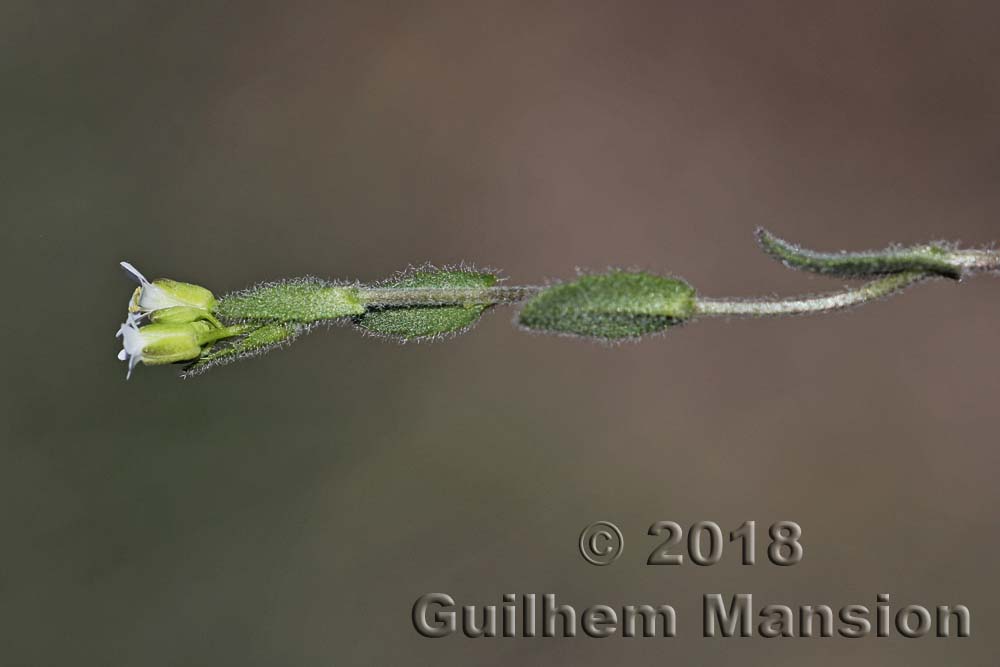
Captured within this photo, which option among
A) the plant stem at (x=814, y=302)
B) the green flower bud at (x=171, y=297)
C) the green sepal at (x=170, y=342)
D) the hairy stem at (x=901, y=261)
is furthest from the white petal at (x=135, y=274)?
the hairy stem at (x=901, y=261)

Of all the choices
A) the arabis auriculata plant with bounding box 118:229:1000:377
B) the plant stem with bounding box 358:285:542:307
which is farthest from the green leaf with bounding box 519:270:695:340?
the plant stem with bounding box 358:285:542:307

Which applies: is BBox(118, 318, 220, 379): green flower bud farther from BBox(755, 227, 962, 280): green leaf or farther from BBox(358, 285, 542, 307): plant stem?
BBox(755, 227, 962, 280): green leaf

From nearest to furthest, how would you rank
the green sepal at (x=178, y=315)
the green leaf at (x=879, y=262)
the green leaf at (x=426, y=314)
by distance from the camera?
the green leaf at (x=879, y=262), the green sepal at (x=178, y=315), the green leaf at (x=426, y=314)

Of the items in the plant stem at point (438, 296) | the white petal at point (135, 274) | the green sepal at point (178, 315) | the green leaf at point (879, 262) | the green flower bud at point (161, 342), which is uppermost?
the green leaf at point (879, 262)

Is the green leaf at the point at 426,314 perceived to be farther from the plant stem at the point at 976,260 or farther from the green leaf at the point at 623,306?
the plant stem at the point at 976,260

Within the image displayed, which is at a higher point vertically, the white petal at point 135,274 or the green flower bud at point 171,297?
the white petal at point 135,274
